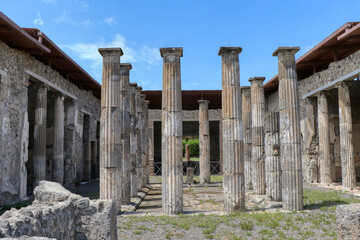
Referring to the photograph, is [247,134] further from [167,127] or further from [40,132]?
[40,132]

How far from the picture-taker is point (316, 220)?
23.6ft

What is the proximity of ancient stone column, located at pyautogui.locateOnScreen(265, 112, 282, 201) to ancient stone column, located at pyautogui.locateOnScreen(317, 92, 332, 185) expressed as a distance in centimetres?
509

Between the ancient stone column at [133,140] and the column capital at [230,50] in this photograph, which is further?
the ancient stone column at [133,140]

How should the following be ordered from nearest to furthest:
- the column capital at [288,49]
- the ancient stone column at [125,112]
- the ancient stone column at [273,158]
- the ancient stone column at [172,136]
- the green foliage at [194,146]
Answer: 1. the ancient stone column at [172,136]
2. the column capital at [288,49]
3. the ancient stone column at [273,158]
4. the ancient stone column at [125,112]
5. the green foliage at [194,146]

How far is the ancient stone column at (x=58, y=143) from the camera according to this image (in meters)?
13.3

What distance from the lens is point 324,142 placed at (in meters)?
14.4

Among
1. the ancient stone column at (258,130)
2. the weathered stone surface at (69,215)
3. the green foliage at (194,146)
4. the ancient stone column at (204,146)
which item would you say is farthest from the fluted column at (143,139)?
the green foliage at (194,146)

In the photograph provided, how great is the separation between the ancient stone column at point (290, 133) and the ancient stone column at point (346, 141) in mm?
5164

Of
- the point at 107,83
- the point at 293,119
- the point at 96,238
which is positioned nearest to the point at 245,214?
the point at 293,119

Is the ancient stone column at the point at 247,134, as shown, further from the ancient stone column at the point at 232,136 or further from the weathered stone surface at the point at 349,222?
the weathered stone surface at the point at 349,222

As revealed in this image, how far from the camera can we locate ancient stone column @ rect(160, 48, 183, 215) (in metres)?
8.25

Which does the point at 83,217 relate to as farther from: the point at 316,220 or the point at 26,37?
the point at 26,37

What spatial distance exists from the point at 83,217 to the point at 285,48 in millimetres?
7097

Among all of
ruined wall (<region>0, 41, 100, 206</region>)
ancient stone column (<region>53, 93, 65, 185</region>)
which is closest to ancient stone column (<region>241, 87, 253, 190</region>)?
ancient stone column (<region>53, 93, 65, 185</region>)
